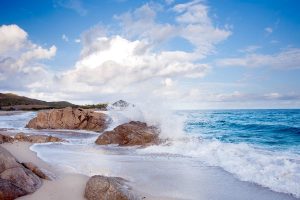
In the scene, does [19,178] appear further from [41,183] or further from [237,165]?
[237,165]

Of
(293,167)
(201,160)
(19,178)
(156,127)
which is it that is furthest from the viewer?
(156,127)

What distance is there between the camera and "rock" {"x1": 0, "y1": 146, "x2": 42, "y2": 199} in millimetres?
5648

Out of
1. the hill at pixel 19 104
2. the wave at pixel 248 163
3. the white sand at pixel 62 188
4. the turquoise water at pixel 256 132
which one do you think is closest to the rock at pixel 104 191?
the white sand at pixel 62 188

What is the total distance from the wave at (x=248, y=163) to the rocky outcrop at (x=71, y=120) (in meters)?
10.6

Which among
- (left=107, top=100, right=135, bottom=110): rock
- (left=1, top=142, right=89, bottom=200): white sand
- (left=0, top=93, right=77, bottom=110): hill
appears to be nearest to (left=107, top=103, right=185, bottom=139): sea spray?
(left=107, top=100, right=135, bottom=110): rock

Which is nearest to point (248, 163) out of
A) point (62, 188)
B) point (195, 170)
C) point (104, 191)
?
point (195, 170)

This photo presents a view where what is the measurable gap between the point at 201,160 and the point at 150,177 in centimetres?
316

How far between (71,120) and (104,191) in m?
18.8

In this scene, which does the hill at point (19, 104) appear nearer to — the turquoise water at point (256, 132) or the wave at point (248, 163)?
the turquoise water at point (256, 132)

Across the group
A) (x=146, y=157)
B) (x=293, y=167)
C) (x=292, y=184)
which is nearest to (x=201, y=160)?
(x=146, y=157)

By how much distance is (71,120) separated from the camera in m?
23.6

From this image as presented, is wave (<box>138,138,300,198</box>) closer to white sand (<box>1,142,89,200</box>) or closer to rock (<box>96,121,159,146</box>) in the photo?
rock (<box>96,121,159,146</box>)

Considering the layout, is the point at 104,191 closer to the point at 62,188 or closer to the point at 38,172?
the point at 62,188

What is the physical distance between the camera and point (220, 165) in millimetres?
9477
